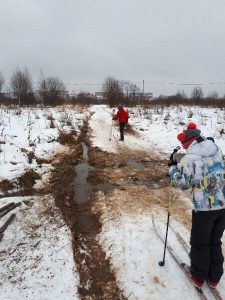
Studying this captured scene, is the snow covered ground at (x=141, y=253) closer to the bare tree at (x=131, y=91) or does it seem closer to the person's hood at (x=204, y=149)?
the person's hood at (x=204, y=149)

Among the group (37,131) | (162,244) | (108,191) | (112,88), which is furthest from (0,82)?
(162,244)

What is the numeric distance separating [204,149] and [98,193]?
168 inches

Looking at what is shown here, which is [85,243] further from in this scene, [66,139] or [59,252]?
[66,139]

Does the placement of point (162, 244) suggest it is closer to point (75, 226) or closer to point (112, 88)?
point (75, 226)

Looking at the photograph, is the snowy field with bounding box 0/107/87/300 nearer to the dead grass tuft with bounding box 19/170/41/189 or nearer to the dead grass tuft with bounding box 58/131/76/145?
the dead grass tuft with bounding box 19/170/41/189

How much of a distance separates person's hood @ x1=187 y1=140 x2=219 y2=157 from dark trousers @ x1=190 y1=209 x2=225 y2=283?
744mm

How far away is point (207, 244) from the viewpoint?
373 centimetres

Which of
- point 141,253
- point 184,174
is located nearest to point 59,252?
point 141,253

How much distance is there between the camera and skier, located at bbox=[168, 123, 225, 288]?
11.4 ft

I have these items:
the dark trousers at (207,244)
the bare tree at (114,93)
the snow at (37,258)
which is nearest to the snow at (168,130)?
the snow at (37,258)

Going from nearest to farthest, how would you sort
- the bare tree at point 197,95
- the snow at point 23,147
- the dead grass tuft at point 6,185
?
the dead grass tuft at point 6,185 < the snow at point 23,147 < the bare tree at point 197,95

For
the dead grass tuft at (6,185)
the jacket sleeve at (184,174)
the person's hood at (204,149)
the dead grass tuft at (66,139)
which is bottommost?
the dead grass tuft at (6,185)

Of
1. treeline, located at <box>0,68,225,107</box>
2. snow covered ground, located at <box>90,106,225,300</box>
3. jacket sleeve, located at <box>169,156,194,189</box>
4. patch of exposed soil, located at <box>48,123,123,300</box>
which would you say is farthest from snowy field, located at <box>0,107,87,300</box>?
treeline, located at <box>0,68,225,107</box>

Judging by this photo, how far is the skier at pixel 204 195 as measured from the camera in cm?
347
